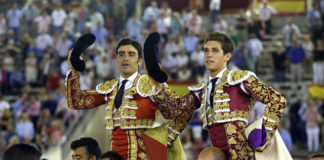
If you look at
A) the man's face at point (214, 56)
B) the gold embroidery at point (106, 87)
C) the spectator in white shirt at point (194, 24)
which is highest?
the spectator in white shirt at point (194, 24)

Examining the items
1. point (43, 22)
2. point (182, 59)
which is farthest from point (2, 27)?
point (182, 59)

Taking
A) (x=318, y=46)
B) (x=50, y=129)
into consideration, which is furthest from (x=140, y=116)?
(x=318, y=46)

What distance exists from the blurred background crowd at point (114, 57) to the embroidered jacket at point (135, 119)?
664cm

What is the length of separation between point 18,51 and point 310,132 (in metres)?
7.17

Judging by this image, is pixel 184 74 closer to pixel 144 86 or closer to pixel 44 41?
pixel 44 41

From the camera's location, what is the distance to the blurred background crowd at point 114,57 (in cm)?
1591

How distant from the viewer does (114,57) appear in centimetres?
1788

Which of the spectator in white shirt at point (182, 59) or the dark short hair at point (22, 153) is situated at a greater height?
the spectator in white shirt at point (182, 59)

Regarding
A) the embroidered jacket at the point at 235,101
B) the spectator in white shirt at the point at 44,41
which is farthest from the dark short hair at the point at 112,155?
the spectator in white shirt at the point at 44,41

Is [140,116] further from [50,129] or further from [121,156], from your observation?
[50,129]

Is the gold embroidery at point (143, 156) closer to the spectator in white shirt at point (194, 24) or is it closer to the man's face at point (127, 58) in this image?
the man's face at point (127, 58)

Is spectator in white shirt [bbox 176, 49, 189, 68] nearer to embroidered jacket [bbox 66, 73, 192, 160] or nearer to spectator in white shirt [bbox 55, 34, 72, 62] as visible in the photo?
spectator in white shirt [bbox 55, 34, 72, 62]

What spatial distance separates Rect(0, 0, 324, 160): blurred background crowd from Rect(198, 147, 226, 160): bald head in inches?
285

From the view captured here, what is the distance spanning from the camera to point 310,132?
1560 centimetres
